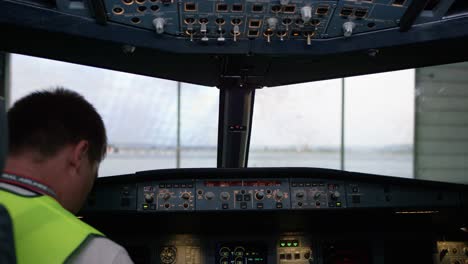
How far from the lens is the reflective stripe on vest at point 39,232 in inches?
27.2

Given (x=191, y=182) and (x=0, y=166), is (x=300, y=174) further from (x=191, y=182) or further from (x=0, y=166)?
(x=0, y=166)

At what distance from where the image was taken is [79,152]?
854 millimetres

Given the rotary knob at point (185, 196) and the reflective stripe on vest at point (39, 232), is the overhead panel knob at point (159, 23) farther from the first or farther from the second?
the reflective stripe on vest at point (39, 232)

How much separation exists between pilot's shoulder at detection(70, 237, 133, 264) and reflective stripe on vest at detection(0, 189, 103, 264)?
1cm

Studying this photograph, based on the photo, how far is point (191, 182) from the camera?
212 centimetres

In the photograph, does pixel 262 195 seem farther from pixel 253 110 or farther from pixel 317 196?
pixel 253 110

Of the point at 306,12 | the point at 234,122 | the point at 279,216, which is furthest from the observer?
the point at 234,122

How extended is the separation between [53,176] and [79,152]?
66 mm

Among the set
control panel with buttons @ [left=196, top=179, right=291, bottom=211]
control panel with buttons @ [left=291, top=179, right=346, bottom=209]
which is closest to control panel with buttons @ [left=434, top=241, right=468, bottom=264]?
control panel with buttons @ [left=291, top=179, right=346, bottom=209]

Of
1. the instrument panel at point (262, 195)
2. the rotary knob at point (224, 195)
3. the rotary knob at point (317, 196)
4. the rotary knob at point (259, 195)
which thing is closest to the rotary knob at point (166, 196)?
the instrument panel at point (262, 195)

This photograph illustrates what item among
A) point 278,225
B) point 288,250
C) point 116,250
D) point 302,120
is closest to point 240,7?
point 116,250

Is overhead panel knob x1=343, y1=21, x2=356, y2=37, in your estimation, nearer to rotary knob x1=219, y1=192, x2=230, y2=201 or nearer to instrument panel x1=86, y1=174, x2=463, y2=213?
instrument panel x1=86, y1=174, x2=463, y2=213

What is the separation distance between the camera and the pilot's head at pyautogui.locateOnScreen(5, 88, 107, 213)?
807 millimetres

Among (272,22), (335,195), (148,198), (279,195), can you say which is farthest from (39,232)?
(335,195)
